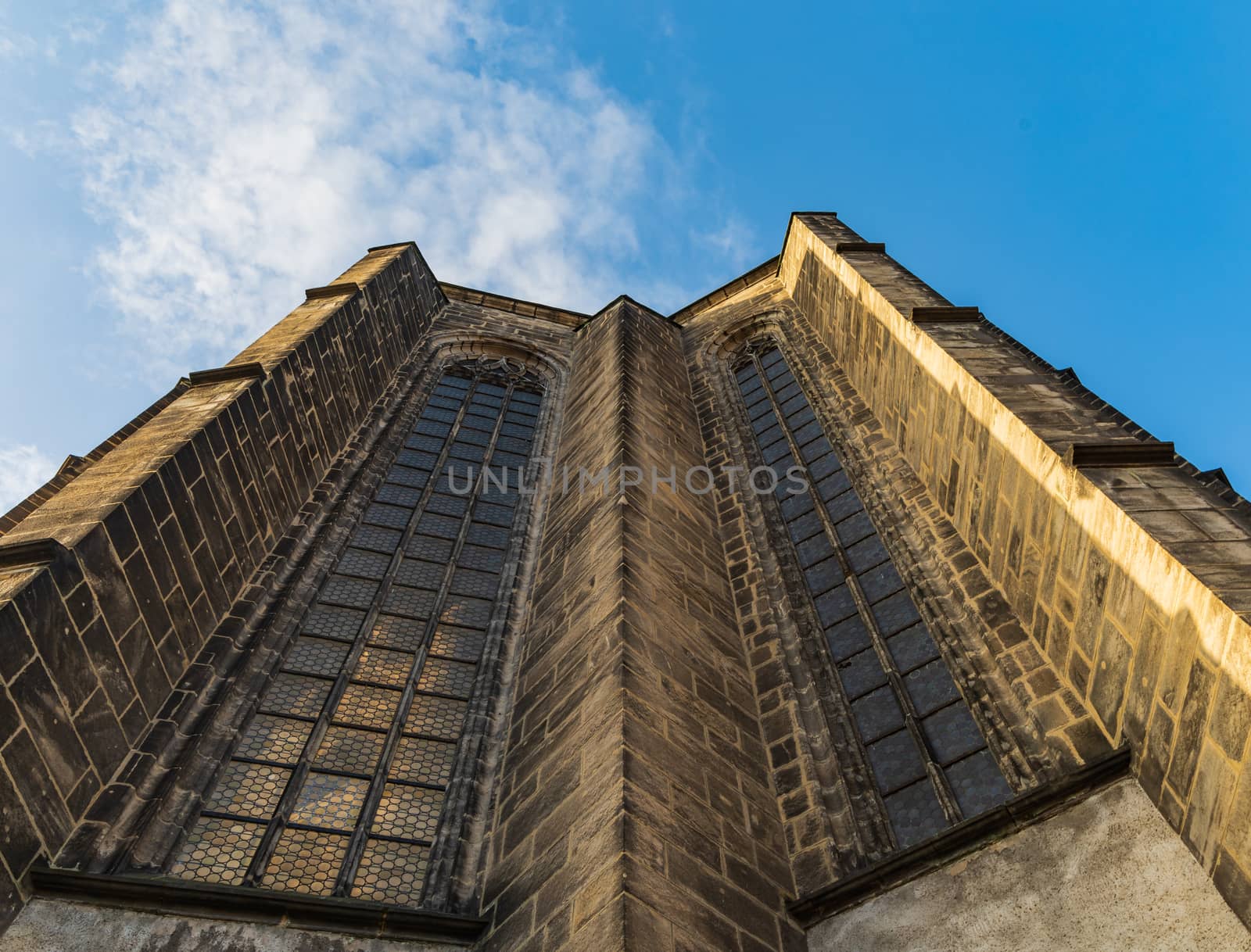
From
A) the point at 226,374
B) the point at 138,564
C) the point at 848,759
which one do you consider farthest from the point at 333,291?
the point at 848,759

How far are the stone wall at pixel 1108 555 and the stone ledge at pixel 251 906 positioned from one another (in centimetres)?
350

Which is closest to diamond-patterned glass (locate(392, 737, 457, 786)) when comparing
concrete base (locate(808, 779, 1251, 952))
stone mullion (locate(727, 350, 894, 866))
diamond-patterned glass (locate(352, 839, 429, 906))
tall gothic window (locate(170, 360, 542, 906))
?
tall gothic window (locate(170, 360, 542, 906))

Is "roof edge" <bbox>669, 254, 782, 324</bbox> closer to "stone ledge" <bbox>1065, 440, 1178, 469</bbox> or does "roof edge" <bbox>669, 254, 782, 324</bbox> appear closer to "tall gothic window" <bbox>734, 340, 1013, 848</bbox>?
"tall gothic window" <bbox>734, 340, 1013, 848</bbox>

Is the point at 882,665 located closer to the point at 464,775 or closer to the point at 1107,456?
the point at 1107,456

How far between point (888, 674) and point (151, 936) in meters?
4.88

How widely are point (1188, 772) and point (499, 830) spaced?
3631mm

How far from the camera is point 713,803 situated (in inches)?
232

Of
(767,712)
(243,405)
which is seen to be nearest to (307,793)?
(767,712)

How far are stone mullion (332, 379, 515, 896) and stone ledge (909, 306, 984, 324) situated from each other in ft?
14.8

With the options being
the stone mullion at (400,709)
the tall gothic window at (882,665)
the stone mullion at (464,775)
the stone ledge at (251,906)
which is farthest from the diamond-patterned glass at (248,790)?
the tall gothic window at (882,665)

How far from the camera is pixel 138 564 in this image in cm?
690

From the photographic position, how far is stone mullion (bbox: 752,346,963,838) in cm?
633

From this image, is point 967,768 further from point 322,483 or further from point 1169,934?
point 322,483

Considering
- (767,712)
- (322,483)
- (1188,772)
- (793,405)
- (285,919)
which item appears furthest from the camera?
(793,405)
